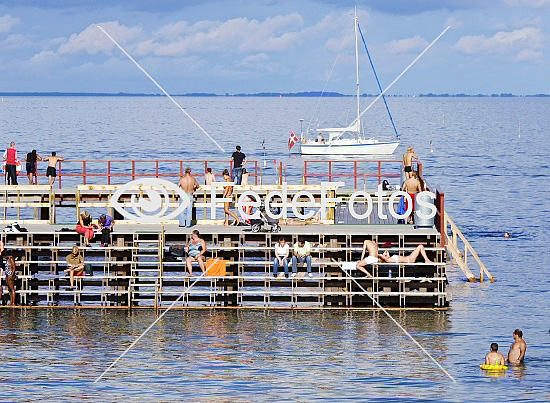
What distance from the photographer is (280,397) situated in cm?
2812

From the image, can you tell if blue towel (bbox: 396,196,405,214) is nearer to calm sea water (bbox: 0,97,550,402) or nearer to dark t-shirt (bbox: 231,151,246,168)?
calm sea water (bbox: 0,97,550,402)

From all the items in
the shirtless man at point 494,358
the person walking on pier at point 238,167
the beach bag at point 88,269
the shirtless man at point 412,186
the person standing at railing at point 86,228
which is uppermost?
the person walking on pier at point 238,167

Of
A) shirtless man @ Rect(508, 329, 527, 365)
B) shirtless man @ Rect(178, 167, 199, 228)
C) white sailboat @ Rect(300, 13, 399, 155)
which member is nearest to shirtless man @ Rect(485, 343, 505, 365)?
shirtless man @ Rect(508, 329, 527, 365)

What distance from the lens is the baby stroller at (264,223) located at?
3753cm

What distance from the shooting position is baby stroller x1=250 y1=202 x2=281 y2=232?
37531 millimetres

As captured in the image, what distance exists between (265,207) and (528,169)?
274ft

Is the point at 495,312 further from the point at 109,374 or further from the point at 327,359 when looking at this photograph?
the point at 109,374

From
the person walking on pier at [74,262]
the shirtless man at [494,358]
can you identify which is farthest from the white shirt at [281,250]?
the shirtless man at [494,358]

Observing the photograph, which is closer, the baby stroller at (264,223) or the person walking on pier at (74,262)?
the person walking on pier at (74,262)

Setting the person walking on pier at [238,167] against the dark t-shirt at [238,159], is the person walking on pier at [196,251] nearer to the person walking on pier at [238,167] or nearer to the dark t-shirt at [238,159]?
the person walking on pier at [238,167]

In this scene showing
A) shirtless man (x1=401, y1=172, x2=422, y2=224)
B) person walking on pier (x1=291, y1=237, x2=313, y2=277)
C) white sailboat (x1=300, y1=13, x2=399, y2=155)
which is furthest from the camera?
white sailboat (x1=300, y1=13, x2=399, y2=155)

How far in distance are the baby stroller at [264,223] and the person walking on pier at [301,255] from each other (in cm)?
136

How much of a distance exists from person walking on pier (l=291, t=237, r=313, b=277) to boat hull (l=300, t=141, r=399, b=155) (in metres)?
89.1

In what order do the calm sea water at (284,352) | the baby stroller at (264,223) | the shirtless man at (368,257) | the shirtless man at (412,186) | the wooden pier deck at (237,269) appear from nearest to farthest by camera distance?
the calm sea water at (284,352) < the shirtless man at (368,257) < the wooden pier deck at (237,269) < the baby stroller at (264,223) < the shirtless man at (412,186)
